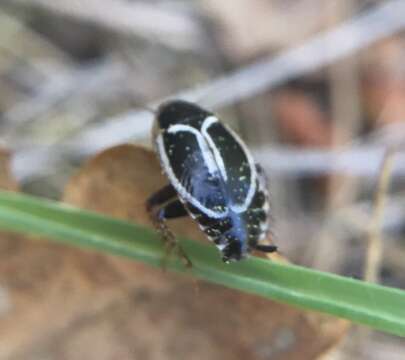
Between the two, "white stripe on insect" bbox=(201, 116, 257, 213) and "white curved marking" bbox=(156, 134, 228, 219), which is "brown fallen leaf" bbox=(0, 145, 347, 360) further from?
"white stripe on insect" bbox=(201, 116, 257, 213)

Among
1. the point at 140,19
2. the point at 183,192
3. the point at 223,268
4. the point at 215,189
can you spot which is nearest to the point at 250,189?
the point at 215,189

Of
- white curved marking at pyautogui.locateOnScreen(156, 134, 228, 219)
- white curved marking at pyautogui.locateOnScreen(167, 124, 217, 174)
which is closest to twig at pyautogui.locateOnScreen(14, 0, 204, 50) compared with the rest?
white curved marking at pyautogui.locateOnScreen(167, 124, 217, 174)

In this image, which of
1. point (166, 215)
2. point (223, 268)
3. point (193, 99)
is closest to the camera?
point (223, 268)

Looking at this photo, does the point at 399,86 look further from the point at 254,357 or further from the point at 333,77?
the point at 254,357

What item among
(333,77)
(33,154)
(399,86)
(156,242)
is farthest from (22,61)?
(156,242)

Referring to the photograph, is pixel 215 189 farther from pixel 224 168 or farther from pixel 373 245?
pixel 373 245

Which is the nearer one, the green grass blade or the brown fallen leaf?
the green grass blade

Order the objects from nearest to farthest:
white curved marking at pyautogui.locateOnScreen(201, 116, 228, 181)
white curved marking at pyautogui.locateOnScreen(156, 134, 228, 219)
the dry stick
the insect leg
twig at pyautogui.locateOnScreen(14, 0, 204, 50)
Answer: the insect leg, white curved marking at pyautogui.locateOnScreen(156, 134, 228, 219), white curved marking at pyautogui.locateOnScreen(201, 116, 228, 181), the dry stick, twig at pyautogui.locateOnScreen(14, 0, 204, 50)
